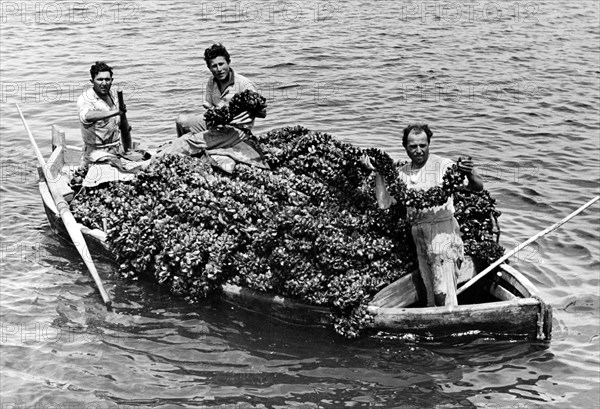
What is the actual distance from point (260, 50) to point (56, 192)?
10207 millimetres

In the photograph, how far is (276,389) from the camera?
7719 mm

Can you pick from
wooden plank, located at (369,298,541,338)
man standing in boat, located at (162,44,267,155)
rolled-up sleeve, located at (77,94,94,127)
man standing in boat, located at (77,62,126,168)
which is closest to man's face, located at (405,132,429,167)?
wooden plank, located at (369,298,541,338)

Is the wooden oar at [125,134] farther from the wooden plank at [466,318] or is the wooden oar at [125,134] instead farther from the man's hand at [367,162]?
the wooden plank at [466,318]

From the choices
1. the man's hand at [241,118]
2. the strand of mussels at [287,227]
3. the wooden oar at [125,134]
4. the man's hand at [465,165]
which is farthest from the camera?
the wooden oar at [125,134]

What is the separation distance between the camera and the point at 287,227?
27.7 feet

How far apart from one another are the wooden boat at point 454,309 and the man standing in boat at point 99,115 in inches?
120

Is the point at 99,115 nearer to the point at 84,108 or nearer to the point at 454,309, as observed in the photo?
the point at 84,108

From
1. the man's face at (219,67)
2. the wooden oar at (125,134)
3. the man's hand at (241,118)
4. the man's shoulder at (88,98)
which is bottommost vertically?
the wooden oar at (125,134)

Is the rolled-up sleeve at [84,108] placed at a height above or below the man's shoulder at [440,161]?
above

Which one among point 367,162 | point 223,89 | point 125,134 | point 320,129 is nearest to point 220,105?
point 223,89

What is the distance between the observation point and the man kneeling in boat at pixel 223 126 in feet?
32.1

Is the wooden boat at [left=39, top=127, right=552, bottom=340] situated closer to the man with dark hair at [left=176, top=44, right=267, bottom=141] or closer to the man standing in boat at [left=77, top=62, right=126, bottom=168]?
the man with dark hair at [left=176, top=44, right=267, bottom=141]

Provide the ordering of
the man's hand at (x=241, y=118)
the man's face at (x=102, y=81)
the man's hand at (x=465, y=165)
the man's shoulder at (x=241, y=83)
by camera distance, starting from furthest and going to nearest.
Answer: the man's face at (x=102, y=81), the man's shoulder at (x=241, y=83), the man's hand at (x=241, y=118), the man's hand at (x=465, y=165)

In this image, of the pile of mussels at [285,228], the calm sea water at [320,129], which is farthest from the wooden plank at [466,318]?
the pile of mussels at [285,228]
